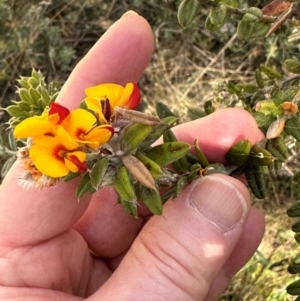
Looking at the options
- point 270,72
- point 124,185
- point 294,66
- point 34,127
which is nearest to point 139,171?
point 124,185

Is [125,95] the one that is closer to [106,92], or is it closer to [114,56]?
[106,92]

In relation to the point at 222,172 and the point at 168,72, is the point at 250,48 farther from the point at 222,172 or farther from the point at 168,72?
the point at 222,172

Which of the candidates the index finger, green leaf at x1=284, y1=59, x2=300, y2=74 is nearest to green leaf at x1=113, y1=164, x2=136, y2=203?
the index finger

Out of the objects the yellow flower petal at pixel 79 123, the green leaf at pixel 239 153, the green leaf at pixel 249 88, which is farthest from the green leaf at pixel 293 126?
the yellow flower petal at pixel 79 123

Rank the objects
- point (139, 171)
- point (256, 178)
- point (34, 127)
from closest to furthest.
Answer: point (34, 127) < point (139, 171) < point (256, 178)

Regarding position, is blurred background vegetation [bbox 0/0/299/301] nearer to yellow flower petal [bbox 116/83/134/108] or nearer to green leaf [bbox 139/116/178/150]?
green leaf [bbox 139/116/178/150]
